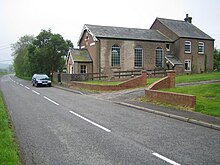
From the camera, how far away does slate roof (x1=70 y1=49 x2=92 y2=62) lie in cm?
3845

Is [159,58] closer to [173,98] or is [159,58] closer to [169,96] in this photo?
[169,96]

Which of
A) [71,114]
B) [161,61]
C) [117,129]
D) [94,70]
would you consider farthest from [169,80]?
[161,61]

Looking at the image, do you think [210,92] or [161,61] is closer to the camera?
[210,92]

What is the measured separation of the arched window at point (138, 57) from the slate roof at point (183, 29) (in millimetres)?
8019

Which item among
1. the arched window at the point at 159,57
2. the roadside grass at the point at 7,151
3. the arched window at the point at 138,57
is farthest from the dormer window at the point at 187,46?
the roadside grass at the point at 7,151

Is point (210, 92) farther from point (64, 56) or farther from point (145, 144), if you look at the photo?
point (64, 56)

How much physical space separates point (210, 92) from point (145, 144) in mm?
9671

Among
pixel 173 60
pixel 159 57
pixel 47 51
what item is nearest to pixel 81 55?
pixel 47 51

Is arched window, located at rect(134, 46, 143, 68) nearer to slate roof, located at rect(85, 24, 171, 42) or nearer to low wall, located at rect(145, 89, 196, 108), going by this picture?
slate roof, located at rect(85, 24, 171, 42)

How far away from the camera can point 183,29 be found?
154 ft

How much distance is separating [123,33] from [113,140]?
114 ft

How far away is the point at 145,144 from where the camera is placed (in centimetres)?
694

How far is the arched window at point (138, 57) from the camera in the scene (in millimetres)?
40600

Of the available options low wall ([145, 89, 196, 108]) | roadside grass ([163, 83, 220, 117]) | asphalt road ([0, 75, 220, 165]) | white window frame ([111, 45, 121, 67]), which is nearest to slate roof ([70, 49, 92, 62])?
→ white window frame ([111, 45, 121, 67])
